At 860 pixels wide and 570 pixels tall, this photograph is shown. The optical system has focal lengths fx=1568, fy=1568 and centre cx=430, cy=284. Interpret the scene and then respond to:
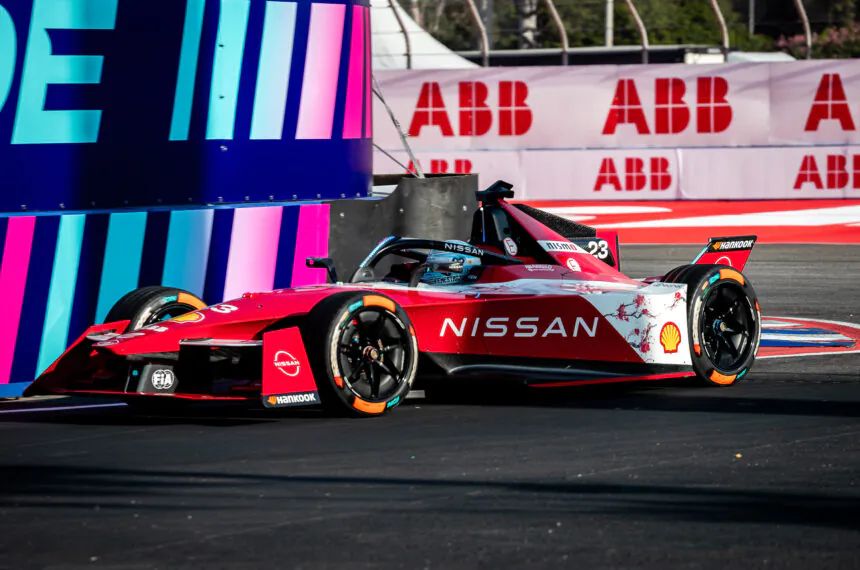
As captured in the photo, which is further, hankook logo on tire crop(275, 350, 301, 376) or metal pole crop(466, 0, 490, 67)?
metal pole crop(466, 0, 490, 67)

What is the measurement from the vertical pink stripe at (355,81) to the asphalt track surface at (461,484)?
312cm

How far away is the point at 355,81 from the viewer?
38.3ft

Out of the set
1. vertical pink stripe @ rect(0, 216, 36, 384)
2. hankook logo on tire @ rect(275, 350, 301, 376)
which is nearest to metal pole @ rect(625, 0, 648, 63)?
vertical pink stripe @ rect(0, 216, 36, 384)

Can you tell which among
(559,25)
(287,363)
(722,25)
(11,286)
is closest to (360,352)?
(287,363)

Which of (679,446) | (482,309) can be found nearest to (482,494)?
(679,446)

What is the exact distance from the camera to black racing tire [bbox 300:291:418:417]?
7.82 meters

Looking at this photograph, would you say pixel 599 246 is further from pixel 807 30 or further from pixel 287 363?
pixel 807 30

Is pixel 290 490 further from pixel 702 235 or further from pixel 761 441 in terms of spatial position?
pixel 702 235

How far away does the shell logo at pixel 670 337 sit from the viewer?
8875 millimetres

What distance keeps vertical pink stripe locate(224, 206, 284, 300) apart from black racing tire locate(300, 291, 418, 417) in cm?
271

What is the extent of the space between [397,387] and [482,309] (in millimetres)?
782

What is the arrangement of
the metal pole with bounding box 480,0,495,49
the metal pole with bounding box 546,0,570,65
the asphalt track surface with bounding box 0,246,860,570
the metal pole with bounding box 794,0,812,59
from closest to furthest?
the asphalt track surface with bounding box 0,246,860,570 → the metal pole with bounding box 794,0,812,59 → the metal pole with bounding box 546,0,570,65 → the metal pole with bounding box 480,0,495,49

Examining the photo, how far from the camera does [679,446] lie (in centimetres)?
723

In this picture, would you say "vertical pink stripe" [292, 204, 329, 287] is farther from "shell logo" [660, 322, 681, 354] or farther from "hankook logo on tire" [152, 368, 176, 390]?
"shell logo" [660, 322, 681, 354]
